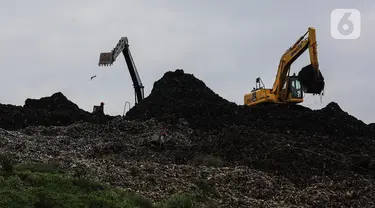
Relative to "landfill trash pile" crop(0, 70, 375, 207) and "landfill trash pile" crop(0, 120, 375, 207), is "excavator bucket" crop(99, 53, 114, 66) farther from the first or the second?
"landfill trash pile" crop(0, 120, 375, 207)

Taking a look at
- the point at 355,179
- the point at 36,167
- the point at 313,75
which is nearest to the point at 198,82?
the point at 313,75


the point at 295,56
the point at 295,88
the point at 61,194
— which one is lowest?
the point at 61,194

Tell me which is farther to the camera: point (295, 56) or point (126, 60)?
point (126, 60)

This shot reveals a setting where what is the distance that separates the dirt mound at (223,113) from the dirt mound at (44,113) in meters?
2.64

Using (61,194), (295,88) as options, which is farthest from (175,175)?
(295,88)

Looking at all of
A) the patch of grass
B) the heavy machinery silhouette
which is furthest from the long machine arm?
the patch of grass

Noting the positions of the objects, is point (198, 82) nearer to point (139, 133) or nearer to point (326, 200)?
point (139, 133)

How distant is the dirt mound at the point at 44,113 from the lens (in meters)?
26.5

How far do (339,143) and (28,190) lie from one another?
43.9ft

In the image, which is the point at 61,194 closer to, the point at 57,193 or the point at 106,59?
the point at 57,193

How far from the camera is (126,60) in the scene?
3347 cm

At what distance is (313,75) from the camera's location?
1033 inches

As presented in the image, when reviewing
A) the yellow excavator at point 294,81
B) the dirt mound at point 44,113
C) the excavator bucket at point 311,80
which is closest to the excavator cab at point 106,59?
the dirt mound at point 44,113

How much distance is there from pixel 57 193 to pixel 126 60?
19890 millimetres
